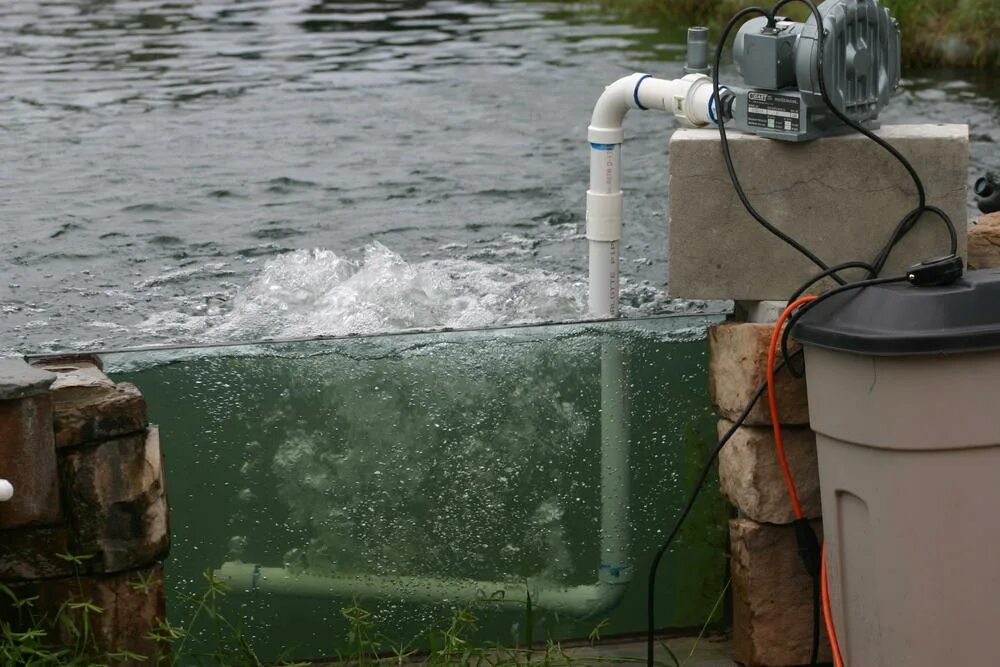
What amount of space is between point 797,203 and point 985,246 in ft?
2.01

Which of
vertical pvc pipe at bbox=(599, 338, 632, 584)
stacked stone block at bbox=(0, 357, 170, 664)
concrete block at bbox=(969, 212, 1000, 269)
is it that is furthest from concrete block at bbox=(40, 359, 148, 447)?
concrete block at bbox=(969, 212, 1000, 269)

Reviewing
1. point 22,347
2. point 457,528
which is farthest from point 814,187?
point 22,347

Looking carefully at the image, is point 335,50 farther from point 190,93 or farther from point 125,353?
point 125,353

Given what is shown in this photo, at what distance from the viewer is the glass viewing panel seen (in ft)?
11.5

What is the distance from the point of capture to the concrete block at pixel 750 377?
3.21 metres

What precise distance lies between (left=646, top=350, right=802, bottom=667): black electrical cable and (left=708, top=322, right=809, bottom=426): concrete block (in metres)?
0.03

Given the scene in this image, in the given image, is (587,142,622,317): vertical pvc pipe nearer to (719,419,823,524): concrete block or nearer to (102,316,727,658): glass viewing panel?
(102,316,727,658): glass viewing panel

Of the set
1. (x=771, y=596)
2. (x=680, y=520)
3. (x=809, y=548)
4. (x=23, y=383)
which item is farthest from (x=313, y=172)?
(x=23, y=383)

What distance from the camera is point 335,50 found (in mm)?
14438

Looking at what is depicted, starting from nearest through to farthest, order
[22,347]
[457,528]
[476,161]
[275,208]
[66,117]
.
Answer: [457,528], [22,347], [275,208], [476,161], [66,117]

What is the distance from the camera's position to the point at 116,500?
302cm

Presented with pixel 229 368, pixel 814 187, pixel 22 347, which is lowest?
pixel 22 347

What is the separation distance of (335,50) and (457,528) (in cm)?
1137

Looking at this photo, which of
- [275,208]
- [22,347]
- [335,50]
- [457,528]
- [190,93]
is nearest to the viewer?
[457,528]
